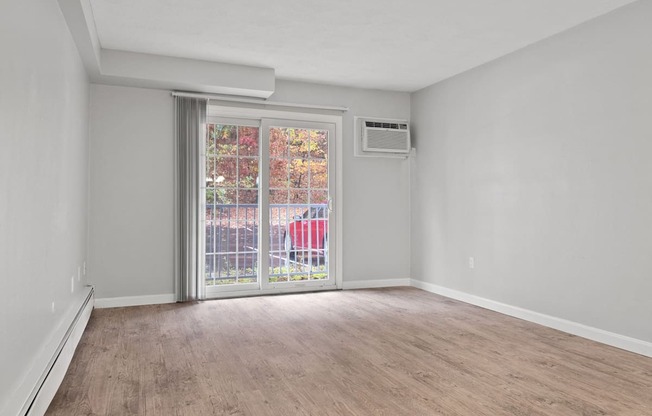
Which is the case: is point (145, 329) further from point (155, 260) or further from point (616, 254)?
point (616, 254)

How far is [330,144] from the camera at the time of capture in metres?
5.81

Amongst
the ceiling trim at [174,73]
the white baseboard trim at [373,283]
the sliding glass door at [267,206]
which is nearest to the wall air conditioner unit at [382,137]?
the sliding glass door at [267,206]

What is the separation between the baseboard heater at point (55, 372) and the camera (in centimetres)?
199

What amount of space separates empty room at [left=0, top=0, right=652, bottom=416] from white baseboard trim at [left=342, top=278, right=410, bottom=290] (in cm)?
5

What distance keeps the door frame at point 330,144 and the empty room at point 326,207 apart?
0.09 ft

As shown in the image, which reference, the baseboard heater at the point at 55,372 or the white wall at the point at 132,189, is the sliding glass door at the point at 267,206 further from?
the baseboard heater at the point at 55,372

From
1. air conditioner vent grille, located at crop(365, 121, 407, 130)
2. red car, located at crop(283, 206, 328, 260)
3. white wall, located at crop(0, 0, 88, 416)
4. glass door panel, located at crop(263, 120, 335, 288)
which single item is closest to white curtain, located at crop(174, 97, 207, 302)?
glass door panel, located at crop(263, 120, 335, 288)

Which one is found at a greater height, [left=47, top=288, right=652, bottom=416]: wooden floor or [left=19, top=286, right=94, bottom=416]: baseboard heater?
[left=19, top=286, right=94, bottom=416]: baseboard heater

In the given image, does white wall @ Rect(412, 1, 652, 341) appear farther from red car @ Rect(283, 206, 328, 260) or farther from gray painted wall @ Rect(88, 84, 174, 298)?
gray painted wall @ Rect(88, 84, 174, 298)

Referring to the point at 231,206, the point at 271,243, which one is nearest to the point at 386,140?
the point at 271,243

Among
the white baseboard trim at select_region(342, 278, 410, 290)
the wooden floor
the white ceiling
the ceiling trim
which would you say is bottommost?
the wooden floor

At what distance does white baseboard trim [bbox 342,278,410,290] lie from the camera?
Result: 19.1 ft

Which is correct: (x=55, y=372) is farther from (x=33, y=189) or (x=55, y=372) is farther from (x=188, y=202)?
(x=188, y=202)

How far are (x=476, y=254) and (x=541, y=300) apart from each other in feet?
3.08
